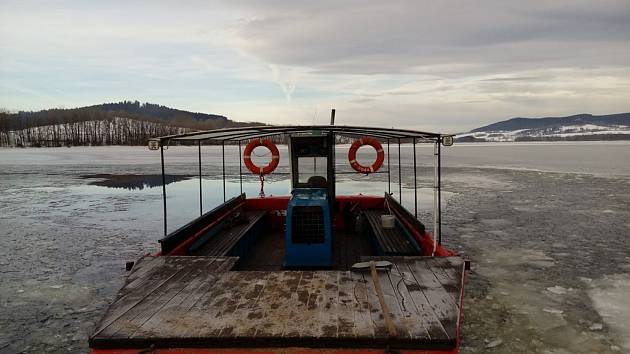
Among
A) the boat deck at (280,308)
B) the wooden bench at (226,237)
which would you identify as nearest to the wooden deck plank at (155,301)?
the boat deck at (280,308)

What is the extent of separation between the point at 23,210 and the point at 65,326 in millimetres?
10841

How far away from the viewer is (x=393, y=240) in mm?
6984

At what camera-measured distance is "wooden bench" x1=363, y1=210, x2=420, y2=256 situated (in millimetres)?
6199

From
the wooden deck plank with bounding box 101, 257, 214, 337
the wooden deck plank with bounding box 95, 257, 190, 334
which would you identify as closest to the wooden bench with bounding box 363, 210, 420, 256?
the wooden deck plank with bounding box 101, 257, 214, 337

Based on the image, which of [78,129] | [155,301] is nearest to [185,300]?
[155,301]

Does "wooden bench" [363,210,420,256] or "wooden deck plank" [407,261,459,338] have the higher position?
"wooden deck plank" [407,261,459,338]

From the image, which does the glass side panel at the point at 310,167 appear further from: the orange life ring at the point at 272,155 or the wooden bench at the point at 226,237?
the orange life ring at the point at 272,155

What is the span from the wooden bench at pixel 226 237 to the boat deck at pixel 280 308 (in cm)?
140

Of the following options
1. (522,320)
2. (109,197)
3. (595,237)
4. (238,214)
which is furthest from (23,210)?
(595,237)

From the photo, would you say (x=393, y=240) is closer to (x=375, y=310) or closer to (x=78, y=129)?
(x=375, y=310)

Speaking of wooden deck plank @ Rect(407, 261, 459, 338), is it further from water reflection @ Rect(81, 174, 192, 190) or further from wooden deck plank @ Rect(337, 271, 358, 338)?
water reflection @ Rect(81, 174, 192, 190)

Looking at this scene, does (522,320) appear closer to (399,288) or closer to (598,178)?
(399,288)

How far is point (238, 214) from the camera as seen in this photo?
28.6 feet

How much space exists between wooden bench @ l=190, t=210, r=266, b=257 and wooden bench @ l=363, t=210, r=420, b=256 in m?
2.24
